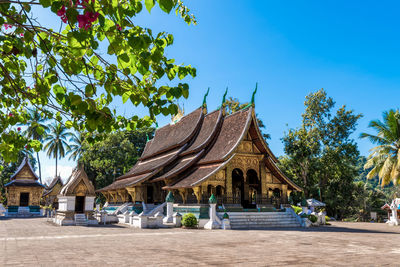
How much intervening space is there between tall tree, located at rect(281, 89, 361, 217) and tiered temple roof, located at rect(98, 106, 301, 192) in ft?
40.1

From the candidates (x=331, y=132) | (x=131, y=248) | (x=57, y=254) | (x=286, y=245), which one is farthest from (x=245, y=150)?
(x=331, y=132)

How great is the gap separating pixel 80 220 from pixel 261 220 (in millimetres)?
9096

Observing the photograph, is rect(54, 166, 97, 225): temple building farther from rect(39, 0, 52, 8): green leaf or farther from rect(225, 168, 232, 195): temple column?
rect(39, 0, 52, 8): green leaf

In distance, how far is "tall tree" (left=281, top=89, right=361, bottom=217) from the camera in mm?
29641

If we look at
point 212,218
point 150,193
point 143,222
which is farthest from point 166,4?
point 150,193

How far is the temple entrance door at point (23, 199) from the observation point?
102 ft

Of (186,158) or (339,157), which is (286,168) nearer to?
(339,157)

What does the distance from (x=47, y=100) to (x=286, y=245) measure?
23.2 feet

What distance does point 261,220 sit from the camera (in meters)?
15.2

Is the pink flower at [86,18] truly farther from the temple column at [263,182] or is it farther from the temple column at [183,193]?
the temple column at [263,182]

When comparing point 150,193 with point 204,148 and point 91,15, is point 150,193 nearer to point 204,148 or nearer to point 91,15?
point 204,148

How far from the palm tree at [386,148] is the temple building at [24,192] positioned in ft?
97.0

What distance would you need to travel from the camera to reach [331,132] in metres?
30.5

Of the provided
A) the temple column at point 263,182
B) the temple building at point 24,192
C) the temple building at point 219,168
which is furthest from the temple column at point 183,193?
the temple building at point 24,192
